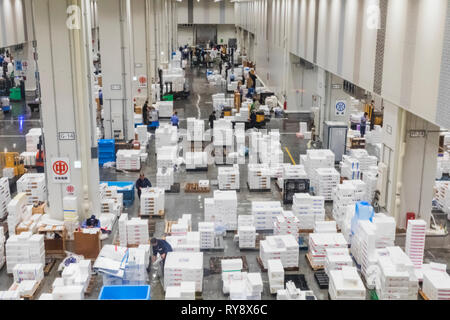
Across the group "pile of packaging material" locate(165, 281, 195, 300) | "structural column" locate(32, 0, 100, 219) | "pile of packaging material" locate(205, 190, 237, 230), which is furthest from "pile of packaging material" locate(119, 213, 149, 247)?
"pile of packaging material" locate(165, 281, 195, 300)

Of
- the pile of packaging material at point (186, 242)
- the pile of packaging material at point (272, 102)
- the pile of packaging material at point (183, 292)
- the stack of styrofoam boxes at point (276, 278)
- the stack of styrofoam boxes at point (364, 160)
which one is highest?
the pile of packaging material at point (272, 102)

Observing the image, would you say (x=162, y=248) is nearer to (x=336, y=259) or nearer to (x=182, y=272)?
(x=182, y=272)

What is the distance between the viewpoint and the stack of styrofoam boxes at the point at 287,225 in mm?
12547

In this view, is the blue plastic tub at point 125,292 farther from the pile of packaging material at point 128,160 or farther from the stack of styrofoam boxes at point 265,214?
the pile of packaging material at point 128,160

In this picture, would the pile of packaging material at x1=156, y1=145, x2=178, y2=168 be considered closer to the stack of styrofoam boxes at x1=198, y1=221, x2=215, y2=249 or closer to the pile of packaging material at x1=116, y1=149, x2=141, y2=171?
the pile of packaging material at x1=116, y1=149, x2=141, y2=171

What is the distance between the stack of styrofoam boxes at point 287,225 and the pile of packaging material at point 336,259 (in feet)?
5.12

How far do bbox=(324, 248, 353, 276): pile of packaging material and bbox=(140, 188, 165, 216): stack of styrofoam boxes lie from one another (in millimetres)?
5370

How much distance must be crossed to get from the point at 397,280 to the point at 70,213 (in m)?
8.11

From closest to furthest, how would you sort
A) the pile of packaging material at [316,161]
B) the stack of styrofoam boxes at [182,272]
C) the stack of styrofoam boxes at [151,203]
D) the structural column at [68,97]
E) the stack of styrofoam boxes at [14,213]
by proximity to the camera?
the stack of styrofoam boxes at [182,272], the structural column at [68,97], the stack of styrofoam boxes at [14,213], the stack of styrofoam boxes at [151,203], the pile of packaging material at [316,161]

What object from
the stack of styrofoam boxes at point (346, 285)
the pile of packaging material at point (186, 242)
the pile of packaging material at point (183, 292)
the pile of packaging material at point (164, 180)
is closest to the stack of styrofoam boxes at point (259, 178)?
the pile of packaging material at point (164, 180)

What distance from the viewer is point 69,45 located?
12.8 metres

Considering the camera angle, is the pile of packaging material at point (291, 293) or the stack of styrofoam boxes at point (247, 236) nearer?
the pile of packaging material at point (291, 293)

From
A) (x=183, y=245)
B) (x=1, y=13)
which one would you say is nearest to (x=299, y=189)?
(x=183, y=245)
